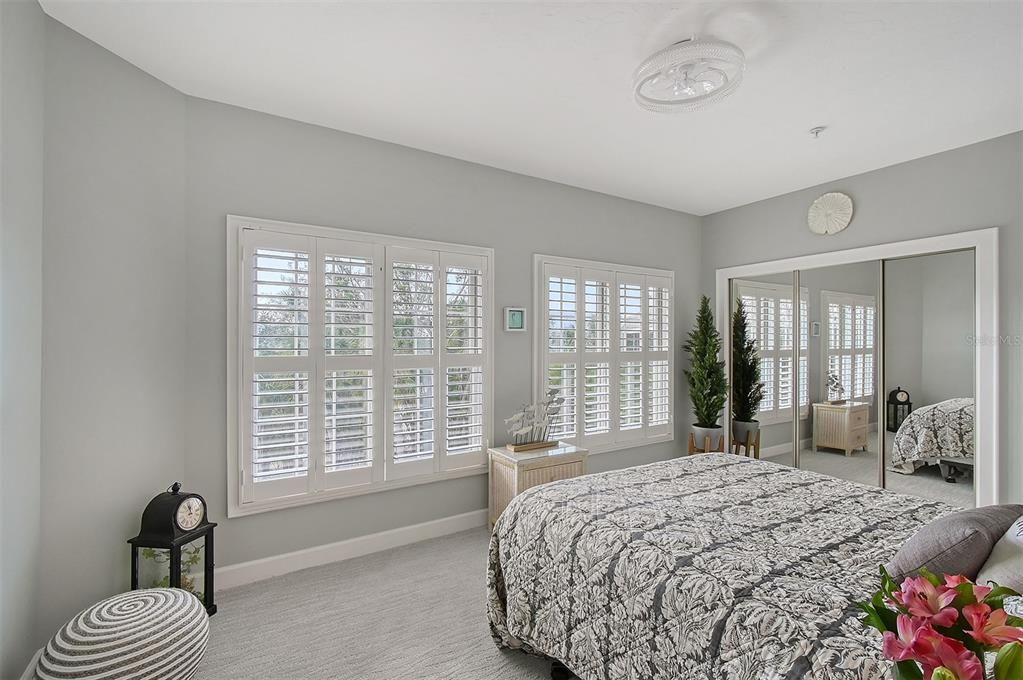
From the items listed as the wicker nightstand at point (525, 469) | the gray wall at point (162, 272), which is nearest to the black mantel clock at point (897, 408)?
the wicker nightstand at point (525, 469)

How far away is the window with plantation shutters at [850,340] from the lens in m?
3.93

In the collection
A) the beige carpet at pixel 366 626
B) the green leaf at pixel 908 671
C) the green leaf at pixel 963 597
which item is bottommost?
the beige carpet at pixel 366 626

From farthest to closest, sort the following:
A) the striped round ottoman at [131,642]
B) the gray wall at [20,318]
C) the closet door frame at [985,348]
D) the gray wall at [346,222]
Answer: the closet door frame at [985,348] < the gray wall at [346,222] < the gray wall at [20,318] < the striped round ottoman at [131,642]

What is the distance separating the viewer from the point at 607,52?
2.32 metres

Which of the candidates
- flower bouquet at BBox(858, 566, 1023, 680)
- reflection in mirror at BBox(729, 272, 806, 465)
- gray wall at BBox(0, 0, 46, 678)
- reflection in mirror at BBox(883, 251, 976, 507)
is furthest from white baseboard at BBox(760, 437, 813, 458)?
gray wall at BBox(0, 0, 46, 678)

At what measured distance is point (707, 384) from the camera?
15.6 ft

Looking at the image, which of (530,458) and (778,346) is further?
(778,346)

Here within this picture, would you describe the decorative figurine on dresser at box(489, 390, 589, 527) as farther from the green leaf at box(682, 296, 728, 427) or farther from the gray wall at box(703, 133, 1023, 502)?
the gray wall at box(703, 133, 1023, 502)

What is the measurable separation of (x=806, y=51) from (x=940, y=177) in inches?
84.6

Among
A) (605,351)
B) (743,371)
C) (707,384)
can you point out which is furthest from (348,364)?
(743,371)

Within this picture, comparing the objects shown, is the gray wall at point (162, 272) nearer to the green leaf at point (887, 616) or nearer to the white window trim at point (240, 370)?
the white window trim at point (240, 370)

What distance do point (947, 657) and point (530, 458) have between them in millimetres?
2788

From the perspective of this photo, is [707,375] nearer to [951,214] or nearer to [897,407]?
[897,407]

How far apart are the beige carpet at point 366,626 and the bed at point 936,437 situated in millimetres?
3288
